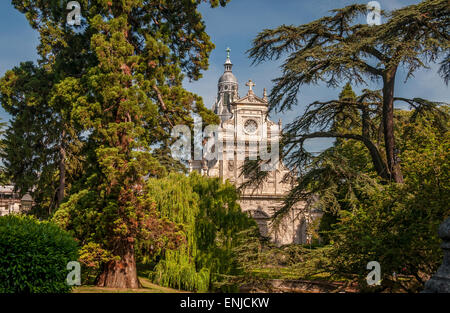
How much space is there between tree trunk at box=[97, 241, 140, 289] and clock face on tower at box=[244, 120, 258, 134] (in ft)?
79.5

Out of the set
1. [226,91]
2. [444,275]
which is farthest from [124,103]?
[226,91]

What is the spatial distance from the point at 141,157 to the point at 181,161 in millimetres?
11934

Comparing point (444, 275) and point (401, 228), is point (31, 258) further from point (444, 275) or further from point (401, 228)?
point (401, 228)

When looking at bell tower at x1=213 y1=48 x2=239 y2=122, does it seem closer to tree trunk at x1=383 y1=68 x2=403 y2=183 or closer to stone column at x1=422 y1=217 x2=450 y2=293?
tree trunk at x1=383 y1=68 x2=403 y2=183

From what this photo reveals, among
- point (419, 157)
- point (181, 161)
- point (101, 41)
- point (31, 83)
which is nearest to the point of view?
point (419, 157)

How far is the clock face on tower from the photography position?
117ft

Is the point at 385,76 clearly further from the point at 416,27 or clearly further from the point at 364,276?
the point at 364,276

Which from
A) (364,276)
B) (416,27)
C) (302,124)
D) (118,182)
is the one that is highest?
(416,27)

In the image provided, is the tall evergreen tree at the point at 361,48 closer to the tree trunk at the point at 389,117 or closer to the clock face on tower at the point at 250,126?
the tree trunk at the point at 389,117

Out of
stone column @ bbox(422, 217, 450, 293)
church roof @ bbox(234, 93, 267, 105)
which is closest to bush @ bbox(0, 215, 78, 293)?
stone column @ bbox(422, 217, 450, 293)

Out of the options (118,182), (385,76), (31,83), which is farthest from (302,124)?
(31,83)

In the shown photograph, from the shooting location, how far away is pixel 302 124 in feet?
39.6

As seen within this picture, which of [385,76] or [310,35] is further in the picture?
[310,35]

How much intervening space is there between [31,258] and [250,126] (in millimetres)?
29632
